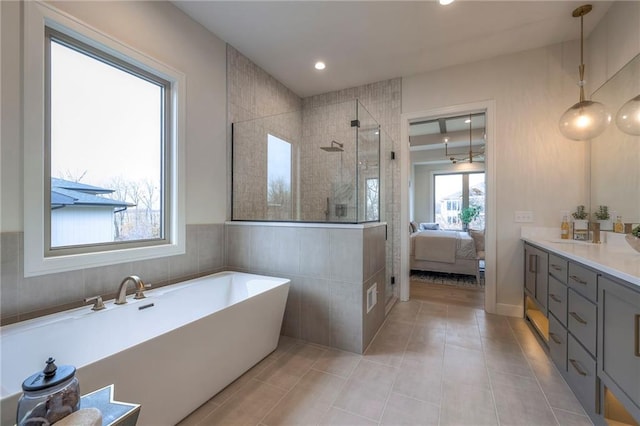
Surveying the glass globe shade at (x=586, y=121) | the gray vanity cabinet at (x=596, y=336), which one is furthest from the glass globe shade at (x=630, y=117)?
the gray vanity cabinet at (x=596, y=336)

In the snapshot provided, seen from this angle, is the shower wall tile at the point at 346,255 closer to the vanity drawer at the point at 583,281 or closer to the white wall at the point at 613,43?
the vanity drawer at the point at 583,281

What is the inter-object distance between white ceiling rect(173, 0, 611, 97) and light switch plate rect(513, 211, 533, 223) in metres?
1.78

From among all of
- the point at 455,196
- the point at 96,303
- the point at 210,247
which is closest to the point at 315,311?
the point at 210,247

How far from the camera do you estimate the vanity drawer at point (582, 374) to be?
4.68 ft

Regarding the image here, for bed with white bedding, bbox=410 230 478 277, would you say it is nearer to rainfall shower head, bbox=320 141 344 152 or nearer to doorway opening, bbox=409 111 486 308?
doorway opening, bbox=409 111 486 308

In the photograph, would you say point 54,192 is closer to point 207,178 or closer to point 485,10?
point 207,178

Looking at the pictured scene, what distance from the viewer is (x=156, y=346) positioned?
1.25 m

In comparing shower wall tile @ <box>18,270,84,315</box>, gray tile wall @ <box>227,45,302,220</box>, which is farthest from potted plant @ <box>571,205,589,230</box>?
shower wall tile @ <box>18,270,84,315</box>

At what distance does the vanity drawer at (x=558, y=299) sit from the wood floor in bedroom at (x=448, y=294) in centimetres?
127

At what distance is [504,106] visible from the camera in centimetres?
296

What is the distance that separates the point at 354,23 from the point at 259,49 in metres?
1.09

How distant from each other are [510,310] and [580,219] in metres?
1.18

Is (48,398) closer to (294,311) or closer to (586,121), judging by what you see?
(294,311)

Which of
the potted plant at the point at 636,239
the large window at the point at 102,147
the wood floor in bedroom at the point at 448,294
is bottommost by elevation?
the wood floor in bedroom at the point at 448,294
